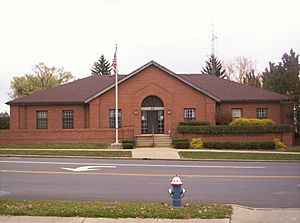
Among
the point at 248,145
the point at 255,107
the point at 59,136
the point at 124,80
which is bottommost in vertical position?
the point at 248,145

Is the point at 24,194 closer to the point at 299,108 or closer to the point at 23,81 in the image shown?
the point at 299,108

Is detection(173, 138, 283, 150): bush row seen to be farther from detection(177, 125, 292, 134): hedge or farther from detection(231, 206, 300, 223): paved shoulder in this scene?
detection(231, 206, 300, 223): paved shoulder

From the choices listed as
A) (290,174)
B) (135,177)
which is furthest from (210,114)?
(135,177)

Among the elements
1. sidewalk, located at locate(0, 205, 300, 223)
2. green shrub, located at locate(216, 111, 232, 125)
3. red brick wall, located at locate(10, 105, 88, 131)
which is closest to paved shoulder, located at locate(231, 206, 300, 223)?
sidewalk, located at locate(0, 205, 300, 223)

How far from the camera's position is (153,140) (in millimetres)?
32219

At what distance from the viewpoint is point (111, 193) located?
1082 centimetres

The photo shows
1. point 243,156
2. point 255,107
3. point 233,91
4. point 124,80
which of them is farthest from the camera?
point 233,91

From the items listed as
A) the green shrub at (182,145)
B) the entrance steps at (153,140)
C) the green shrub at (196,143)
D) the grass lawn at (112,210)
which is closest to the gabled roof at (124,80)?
the entrance steps at (153,140)

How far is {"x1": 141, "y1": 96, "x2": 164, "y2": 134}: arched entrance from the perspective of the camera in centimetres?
3538

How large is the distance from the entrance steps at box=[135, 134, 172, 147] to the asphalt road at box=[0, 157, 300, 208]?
14844 millimetres

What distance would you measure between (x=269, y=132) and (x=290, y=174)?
1611 centimetres

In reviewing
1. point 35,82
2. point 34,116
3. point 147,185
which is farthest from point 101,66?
point 147,185

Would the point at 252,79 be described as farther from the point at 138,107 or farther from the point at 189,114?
the point at 138,107

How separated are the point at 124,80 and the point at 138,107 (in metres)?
2.72
